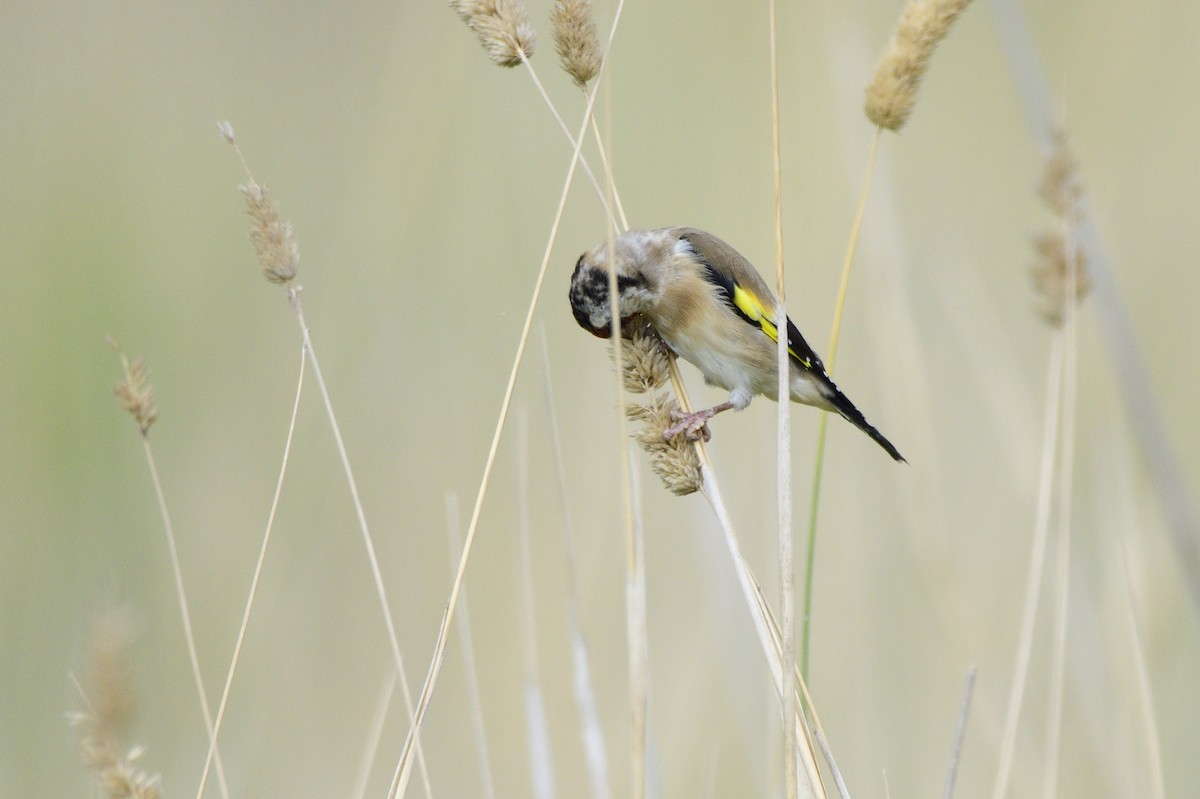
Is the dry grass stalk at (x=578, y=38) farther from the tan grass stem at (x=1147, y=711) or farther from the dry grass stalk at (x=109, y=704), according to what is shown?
the tan grass stem at (x=1147, y=711)

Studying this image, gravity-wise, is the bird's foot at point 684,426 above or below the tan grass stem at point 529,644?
above

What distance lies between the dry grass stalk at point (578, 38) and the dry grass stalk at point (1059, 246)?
1034 mm

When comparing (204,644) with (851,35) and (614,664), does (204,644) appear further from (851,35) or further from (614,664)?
(851,35)

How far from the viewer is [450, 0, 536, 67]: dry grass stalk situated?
7.07 feet

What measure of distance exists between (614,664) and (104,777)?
2.70 m

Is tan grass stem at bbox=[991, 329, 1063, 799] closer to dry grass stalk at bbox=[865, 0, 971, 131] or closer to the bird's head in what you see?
dry grass stalk at bbox=[865, 0, 971, 131]

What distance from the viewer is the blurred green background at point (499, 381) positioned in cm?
378

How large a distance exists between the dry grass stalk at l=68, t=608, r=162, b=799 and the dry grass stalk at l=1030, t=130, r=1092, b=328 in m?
1.92

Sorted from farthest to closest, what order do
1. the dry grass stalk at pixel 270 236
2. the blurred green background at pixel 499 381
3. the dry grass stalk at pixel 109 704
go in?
the blurred green background at pixel 499 381 → the dry grass stalk at pixel 270 236 → the dry grass stalk at pixel 109 704

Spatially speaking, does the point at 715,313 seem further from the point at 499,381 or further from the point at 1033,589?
the point at 499,381

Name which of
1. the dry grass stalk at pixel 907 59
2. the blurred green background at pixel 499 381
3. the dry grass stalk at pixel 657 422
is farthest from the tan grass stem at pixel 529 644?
the dry grass stalk at pixel 907 59

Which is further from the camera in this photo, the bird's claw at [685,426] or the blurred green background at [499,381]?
the blurred green background at [499,381]

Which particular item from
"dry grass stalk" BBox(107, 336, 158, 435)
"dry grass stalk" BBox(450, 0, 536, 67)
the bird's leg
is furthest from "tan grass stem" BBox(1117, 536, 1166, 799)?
"dry grass stalk" BBox(107, 336, 158, 435)

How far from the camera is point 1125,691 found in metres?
2.98
